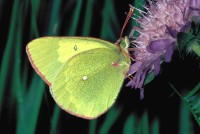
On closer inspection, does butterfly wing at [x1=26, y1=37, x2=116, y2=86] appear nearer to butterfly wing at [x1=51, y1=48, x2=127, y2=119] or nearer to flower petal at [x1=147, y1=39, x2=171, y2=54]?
butterfly wing at [x1=51, y1=48, x2=127, y2=119]

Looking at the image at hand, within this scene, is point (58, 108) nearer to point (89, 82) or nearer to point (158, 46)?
point (89, 82)

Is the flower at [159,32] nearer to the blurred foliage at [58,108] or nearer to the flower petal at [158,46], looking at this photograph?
the flower petal at [158,46]

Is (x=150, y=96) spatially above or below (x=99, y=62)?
→ below

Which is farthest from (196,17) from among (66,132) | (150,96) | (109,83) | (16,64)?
(66,132)

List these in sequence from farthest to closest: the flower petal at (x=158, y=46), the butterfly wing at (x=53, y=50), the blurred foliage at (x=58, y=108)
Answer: the blurred foliage at (x=58, y=108) < the butterfly wing at (x=53, y=50) < the flower petal at (x=158, y=46)

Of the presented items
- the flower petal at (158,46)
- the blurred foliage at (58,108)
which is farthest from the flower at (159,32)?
the blurred foliage at (58,108)

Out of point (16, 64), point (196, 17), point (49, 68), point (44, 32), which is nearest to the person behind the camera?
point (196, 17)

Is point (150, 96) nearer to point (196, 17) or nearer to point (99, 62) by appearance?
point (99, 62)

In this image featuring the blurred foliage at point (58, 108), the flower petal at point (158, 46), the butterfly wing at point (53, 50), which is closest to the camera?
the flower petal at point (158, 46)
